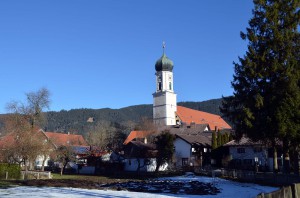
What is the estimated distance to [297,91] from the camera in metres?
31.6

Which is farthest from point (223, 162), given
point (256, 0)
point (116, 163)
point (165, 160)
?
point (256, 0)

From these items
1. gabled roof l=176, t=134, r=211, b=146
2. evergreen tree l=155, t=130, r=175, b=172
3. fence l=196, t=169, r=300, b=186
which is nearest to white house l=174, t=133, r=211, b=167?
gabled roof l=176, t=134, r=211, b=146

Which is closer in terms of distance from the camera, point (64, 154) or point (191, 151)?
point (64, 154)

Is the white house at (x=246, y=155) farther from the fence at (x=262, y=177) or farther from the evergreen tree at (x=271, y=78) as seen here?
the evergreen tree at (x=271, y=78)

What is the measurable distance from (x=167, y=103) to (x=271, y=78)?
74581 millimetres

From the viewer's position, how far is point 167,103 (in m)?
108

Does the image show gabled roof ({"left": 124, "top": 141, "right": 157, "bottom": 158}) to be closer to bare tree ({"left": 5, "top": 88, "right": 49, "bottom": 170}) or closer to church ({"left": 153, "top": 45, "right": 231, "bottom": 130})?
bare tree ({"left": 5, "top": 88, "right": 49, "bottom": 170})

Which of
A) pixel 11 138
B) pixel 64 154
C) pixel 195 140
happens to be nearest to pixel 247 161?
pixel 195 140

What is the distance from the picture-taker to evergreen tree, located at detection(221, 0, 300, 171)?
31688mm

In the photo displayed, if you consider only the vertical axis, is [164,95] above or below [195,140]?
above

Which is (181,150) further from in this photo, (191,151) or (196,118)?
(196,118)

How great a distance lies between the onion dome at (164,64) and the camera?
360ft

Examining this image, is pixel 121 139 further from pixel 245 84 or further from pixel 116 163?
pixel 245 84

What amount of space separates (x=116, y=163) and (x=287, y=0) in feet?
137
